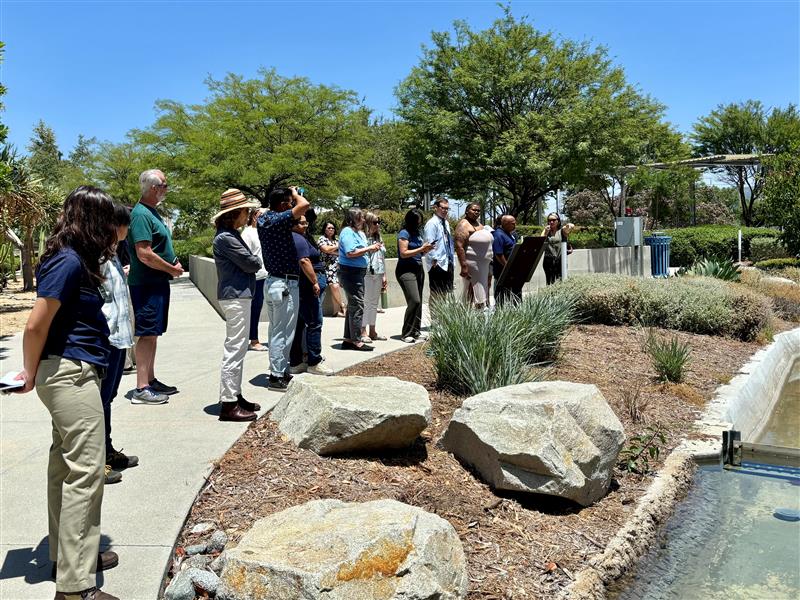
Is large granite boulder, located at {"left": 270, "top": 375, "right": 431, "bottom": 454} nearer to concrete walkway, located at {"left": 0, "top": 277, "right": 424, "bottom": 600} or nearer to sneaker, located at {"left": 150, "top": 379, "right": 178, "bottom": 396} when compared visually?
concrete walkway, located at {"left": 0, "top": 277, "right": 424, "bottom": 600}

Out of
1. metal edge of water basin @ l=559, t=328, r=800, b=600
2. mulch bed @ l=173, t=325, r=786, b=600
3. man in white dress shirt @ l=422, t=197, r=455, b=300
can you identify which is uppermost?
man in white dress shirt @ l=422, t=197, r=455, b=300

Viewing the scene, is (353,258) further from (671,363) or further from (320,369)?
(671,363)

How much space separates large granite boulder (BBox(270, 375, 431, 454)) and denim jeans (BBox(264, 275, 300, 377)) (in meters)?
1.24

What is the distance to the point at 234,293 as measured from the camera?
554cm

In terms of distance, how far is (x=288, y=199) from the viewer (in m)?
6.29

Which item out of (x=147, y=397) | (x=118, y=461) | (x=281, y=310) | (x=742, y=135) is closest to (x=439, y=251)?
(x=281, y=310)

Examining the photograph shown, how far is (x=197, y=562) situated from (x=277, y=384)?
3047 mm

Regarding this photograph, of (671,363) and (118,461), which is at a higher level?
(118,461)

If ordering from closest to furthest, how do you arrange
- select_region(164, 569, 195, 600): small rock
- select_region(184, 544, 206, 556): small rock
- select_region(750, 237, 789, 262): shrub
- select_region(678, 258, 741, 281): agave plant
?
1. select_region(164, 569, 195, 600): small rock
2. select_region(184, 544, 206, 556): small rock
3. select_region(678, 258, 741, 281): agave plant
4. select_region(750, 237, 789, 262): shrub

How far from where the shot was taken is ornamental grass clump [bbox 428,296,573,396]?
243 inches

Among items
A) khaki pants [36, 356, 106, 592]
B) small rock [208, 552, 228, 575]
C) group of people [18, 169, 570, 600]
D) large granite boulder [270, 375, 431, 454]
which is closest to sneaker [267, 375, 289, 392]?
group of people [18, 169, 570, 600]

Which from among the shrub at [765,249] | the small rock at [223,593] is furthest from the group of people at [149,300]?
the shrub at [765,249]

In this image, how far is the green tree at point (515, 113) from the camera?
2492cm

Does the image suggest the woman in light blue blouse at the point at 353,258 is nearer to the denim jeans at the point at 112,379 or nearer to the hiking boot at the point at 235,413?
the hiking boot at the point at 235,413
